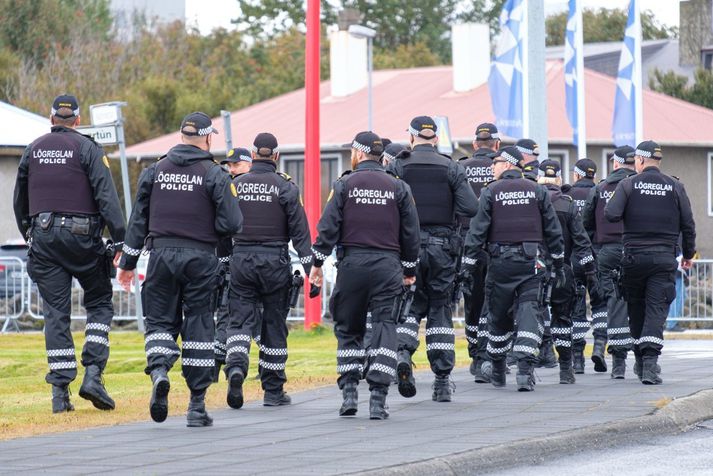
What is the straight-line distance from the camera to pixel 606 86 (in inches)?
1702

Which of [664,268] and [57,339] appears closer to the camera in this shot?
[57,339]

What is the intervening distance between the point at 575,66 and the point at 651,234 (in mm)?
13155

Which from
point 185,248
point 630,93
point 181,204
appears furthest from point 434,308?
point 630,93

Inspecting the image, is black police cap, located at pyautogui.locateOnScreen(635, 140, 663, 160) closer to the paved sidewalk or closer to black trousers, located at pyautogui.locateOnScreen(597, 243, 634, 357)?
→ black trousers, located at pyautogui.locateOnScreen(597, 243, 634, 357)

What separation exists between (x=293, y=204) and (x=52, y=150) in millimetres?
1961

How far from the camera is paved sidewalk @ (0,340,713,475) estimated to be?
30.4 ft

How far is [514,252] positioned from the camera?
13.8 meters

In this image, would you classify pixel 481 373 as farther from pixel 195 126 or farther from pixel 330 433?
pixel 195 126

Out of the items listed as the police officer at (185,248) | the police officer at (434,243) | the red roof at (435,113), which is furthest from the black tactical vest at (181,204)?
the red roof at (435,113)

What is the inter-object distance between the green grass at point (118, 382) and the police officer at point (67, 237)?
40 cm

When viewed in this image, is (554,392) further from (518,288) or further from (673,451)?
(673,451)

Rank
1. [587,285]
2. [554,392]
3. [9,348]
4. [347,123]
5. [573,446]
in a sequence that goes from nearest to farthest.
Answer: [573,446]
[554,392]
[587,285]
[9,348]
[347,123]

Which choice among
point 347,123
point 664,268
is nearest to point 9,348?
point 664,268

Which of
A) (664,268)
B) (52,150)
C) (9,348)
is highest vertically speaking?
(52,150)
